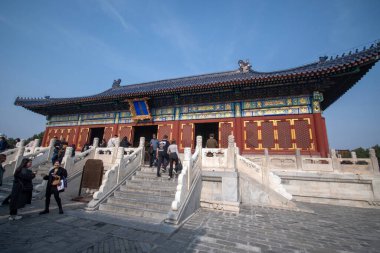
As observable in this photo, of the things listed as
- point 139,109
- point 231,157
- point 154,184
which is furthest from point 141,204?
point 139,109

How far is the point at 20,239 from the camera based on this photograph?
3.78 meters

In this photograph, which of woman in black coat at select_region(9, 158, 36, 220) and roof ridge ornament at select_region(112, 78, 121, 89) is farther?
roof ridge ornament at select_region(112, 78, 121, 89)

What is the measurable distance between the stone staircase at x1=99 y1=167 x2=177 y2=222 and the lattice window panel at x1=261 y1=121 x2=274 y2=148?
19.6 feet

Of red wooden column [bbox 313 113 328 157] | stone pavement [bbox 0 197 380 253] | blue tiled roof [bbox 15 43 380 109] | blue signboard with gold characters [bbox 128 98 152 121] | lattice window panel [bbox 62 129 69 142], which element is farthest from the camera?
lattice window panel [bbox 62 129 69 142]

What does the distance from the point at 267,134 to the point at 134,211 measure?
8288mm

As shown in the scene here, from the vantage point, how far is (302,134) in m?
10.3

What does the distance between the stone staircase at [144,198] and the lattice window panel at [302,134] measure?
7.18 metres

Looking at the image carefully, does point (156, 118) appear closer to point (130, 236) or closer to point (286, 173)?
point (286, 173)

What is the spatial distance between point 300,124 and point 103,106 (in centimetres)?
1411

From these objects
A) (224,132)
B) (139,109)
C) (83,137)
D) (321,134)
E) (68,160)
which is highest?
(139,109)

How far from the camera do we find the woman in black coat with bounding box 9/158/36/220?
505 centimetres

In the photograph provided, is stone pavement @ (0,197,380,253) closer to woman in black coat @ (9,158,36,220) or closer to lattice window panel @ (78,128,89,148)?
woman in black coat @ (9,158,36,220)

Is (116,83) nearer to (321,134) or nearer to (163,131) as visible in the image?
(163,131)

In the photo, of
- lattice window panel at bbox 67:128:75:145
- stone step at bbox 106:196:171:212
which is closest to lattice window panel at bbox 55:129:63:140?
lattice window panel at bbox 67:128:75:145
